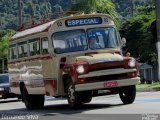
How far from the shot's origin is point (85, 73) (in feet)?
54.2

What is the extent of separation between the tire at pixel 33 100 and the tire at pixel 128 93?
161 inches

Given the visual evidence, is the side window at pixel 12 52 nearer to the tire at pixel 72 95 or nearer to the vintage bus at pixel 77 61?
the vintage bus at pixel 77 61

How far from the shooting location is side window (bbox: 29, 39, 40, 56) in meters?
19.6

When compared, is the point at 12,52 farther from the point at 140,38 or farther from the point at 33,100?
the point at 140,38

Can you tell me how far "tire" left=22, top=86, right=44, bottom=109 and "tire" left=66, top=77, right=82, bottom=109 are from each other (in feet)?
13.1

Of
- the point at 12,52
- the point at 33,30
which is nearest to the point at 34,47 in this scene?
the point at 33,30

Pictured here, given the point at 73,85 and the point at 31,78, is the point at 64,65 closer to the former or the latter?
the point at 73,85

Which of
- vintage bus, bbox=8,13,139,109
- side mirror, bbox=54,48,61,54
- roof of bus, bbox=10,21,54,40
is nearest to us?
vintage bus, bbox=8,13,139,109

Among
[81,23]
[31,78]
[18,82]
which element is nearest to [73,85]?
[81,23]

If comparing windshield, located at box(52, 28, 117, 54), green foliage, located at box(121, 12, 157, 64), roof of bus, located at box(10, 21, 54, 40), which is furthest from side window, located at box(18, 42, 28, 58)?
green foliage, located at box(121, 12, 157, 64)

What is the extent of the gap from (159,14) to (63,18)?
695cm

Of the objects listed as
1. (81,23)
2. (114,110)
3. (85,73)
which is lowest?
(114,110)

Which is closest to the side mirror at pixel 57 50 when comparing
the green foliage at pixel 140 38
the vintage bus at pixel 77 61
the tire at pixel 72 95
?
the vintage bus at pixel 77 61

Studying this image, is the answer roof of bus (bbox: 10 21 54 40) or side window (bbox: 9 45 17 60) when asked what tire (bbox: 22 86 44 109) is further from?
roof of bus (bbox: 10 21 54 40)
